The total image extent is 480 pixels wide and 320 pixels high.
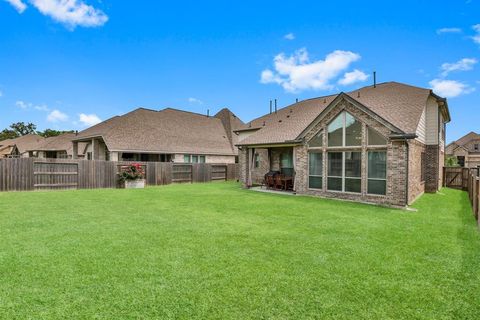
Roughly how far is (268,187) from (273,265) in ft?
40.6

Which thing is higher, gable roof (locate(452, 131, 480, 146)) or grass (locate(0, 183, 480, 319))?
gable roof (locate(452, 131, 480, 146))

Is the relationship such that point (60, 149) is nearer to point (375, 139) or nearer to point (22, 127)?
point (375, 139)

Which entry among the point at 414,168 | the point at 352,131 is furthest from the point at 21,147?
the point at 414,168

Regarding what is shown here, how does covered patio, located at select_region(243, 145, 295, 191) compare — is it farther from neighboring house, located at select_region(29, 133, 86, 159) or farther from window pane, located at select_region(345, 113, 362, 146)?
neighboring house, located at select_region(29, 133, 86, 159)

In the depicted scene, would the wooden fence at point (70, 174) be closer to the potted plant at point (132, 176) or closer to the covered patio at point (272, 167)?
the potted plant at point (132, 176)

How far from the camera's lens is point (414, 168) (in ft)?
40.5

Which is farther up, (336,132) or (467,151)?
→ (336,132)

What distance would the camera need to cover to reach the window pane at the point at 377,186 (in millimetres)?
11102

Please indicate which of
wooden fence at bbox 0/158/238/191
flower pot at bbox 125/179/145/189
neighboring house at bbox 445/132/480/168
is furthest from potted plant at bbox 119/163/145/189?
neighboring house at bbox 445/132/480/168

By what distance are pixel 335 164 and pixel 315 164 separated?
1062 millimetres

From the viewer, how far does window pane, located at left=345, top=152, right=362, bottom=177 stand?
1180 centimetres

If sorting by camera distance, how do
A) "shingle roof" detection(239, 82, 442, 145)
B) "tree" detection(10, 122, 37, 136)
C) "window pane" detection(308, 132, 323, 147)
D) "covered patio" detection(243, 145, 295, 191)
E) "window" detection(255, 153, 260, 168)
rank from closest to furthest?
1. "shingle roof" detection(239, 82, 442, 145)
2. "window pane" detection(308, 132, 323, 147)
3. "covered patio" detection(243, 145, 295, 191)
4. "window" detection(255, 153, 260, 168)
5. "tree" detection(10, 122, 37, 136)

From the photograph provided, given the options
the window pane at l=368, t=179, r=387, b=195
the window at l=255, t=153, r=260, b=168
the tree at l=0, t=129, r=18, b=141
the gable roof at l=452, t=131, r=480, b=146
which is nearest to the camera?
the window pane at l=368, t=179, r=387, b=195

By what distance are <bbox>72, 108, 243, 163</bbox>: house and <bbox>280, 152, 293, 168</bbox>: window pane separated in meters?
10.2
